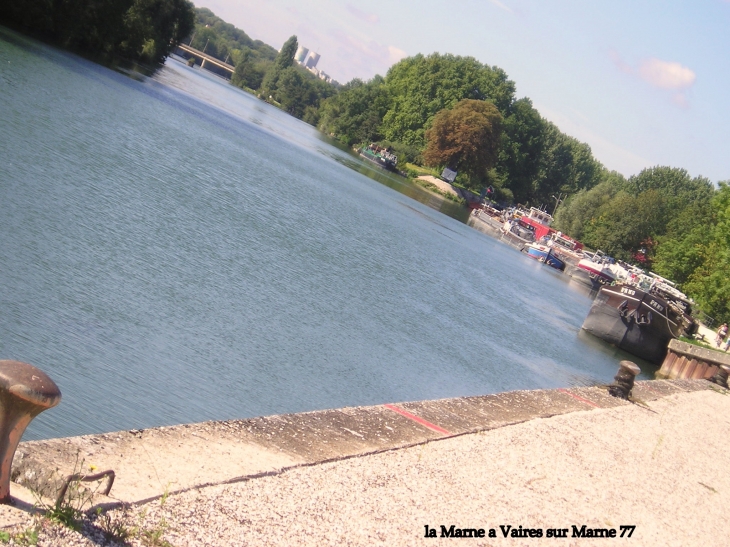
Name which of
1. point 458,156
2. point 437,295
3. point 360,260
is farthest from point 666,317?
point 458,156

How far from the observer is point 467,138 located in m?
110

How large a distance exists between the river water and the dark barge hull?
2.99 feet

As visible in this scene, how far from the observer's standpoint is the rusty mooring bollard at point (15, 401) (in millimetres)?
4746

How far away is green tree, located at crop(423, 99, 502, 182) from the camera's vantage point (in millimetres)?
110500

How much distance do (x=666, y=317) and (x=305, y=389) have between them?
29822mm

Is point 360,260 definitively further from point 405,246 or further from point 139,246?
point 139,246

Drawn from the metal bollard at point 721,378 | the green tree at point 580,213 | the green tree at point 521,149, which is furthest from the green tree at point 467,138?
the metal bollard at point 721,378

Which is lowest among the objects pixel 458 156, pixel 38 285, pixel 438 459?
pixel 38 285

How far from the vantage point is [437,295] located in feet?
109

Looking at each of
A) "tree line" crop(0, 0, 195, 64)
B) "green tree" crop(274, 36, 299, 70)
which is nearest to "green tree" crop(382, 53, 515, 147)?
"tree line" crop(0, 0, 195, 64)

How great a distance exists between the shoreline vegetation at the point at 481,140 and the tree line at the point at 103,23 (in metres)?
0.13

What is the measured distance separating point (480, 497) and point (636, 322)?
33930 mm

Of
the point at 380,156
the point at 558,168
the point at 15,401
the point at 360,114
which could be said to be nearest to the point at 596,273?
the point at 380,156

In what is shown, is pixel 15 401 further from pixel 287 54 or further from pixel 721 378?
pixel 287 54
